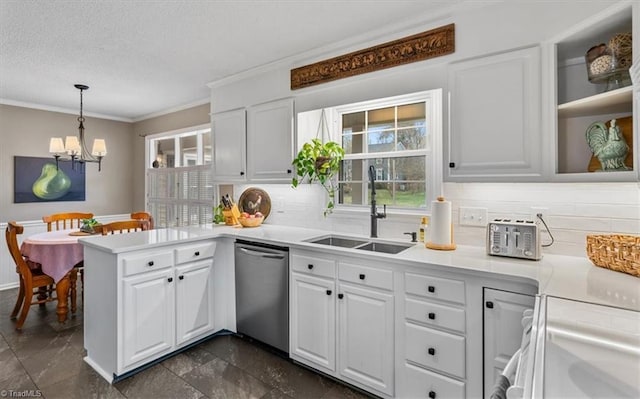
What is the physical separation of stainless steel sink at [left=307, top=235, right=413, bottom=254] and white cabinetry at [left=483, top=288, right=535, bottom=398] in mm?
743

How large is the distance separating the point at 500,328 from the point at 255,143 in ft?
8.23

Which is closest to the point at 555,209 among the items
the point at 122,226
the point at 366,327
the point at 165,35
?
the point at 366,327

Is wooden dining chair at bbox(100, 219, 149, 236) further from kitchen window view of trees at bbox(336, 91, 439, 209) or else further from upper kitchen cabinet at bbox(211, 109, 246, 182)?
kitchen window view of trees at bbox(336, 91, 439, 209)

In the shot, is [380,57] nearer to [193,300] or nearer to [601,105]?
[601,105]

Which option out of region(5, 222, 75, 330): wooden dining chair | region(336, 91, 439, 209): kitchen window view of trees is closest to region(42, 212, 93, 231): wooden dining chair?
region(5, 222, 75, 330): wooden dining chair

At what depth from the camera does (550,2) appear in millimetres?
1802

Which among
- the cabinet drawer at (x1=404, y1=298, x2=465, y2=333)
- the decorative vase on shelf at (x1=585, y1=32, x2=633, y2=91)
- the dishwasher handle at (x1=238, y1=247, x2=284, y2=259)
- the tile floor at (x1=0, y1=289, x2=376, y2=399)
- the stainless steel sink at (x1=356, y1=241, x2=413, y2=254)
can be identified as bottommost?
the tile floor at (x1=0, y1=289, x2=376, y2=399)

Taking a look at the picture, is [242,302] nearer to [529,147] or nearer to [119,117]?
[529,147]

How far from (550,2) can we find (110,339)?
3425 mm

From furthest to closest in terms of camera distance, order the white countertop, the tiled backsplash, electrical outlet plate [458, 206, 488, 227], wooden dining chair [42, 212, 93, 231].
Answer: wooden dining chair [42, 212, 93, 231] → electrical outlet plate [458, 206, 488, 227] → the tiled backsplash → the white countertop

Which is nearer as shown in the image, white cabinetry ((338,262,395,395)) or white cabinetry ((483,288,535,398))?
white cabinetry ((483,288,535,398))

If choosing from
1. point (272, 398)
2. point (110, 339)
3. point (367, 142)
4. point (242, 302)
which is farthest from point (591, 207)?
point (110, 339)

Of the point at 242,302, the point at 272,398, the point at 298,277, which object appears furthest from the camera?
the point at 242,302

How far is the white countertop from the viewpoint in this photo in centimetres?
128
